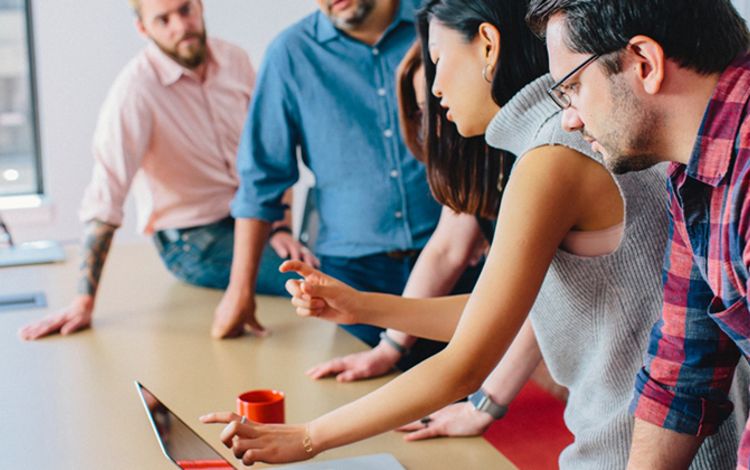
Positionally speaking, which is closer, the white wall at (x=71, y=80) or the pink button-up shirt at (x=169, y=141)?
the pink button-up shirt at (x=169, y=141)

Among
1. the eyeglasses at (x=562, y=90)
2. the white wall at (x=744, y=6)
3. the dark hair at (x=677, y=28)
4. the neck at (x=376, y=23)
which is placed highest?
the dark hair at (x=677, y=28)

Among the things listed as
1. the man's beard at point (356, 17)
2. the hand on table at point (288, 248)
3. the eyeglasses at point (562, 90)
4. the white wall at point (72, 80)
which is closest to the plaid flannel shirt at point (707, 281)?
the eyeglasses at point (562, 90)

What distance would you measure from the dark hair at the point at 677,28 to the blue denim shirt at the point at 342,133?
1.32m

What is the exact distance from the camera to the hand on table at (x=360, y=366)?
185cm

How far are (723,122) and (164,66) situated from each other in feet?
6.74

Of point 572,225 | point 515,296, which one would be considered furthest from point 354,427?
point 572,225

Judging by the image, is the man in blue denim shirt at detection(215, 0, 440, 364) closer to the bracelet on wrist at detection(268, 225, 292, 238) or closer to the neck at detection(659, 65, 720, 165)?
the bracelet on wrist at detection(268, 225, 292, 238)

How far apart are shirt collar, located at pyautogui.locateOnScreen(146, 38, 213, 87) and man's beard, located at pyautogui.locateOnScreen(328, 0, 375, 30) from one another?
26.6 inches

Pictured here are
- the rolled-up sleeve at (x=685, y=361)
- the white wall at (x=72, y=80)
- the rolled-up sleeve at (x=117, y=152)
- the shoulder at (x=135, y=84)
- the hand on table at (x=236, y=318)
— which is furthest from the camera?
the white wall at (x=72, y=80)

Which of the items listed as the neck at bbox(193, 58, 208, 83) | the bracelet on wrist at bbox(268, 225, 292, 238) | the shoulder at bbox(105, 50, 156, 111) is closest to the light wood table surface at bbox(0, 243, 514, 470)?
the bracelet on wrist at bbox(268, 225, 292, 238)

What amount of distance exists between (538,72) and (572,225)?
0.28m

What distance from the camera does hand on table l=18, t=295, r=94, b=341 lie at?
2221mm

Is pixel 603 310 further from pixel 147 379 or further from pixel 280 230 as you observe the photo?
pixel 280 230

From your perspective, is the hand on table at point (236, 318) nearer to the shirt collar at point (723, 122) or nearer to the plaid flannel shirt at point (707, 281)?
the plaid flannel shirt at point (707, 281)
